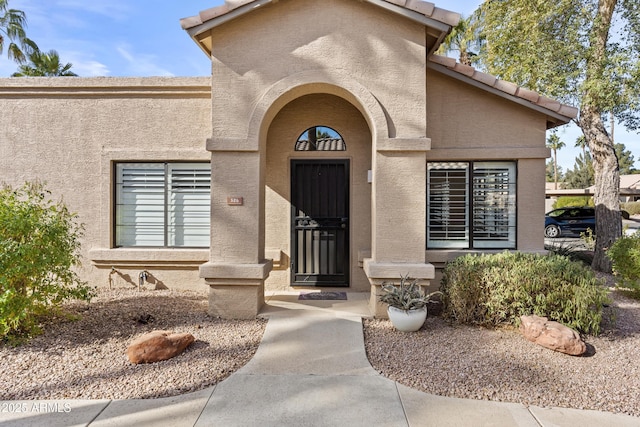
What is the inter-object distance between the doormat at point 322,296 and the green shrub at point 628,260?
5.75 meters

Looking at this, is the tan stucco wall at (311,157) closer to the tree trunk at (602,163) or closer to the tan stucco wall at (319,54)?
the tan stucco wall at (319,54)

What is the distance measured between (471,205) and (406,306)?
316 centimetres

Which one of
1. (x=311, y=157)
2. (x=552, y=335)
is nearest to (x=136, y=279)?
(x=311, y=157)

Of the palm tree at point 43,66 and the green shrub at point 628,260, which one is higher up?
the palm tree at point 43,66

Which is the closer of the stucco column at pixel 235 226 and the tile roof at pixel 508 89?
the stucco column at pixel 235 226

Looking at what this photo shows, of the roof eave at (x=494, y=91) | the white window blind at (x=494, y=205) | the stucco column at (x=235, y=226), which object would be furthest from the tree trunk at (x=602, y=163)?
the stucco column at (x=235, y=226)

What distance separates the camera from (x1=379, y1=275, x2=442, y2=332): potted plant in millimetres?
5023

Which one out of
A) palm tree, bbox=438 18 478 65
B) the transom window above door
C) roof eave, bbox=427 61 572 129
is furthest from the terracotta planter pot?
palm tree, bbox=438 18 478 65

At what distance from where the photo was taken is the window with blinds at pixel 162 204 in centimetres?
734

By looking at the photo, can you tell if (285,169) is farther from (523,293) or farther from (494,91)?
(523,293)

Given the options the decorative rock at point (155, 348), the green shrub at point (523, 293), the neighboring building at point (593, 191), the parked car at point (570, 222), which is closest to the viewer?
the decorative rock at point (155, 348)

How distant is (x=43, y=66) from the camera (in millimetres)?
15875

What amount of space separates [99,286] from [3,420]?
4.41m

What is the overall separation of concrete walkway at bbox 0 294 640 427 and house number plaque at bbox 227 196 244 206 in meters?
2.56
